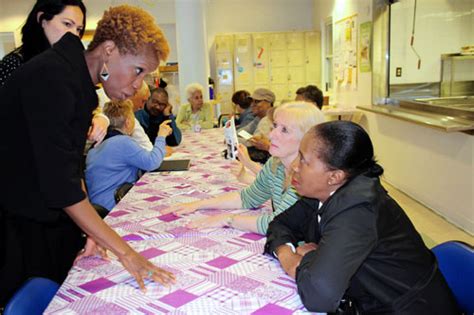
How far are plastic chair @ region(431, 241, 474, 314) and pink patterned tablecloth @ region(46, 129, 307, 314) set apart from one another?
0.52 meters

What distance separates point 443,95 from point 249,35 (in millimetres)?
4503

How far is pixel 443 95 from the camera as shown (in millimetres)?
5094

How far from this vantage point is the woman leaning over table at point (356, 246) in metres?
1.03

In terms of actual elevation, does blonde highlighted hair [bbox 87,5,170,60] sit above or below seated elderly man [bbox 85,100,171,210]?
above

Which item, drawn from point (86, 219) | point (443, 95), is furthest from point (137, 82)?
point (443, 95)

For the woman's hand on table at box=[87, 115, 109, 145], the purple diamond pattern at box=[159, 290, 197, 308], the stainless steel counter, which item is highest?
the woman's hand on table at box=[87, 115, 109, 145]

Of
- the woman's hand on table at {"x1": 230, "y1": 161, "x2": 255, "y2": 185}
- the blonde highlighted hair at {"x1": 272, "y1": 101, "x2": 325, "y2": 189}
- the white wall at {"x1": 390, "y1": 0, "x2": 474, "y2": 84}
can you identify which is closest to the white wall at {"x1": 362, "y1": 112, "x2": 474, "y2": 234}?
the white wall at {"x1": 390, "y1": 0, "x2": 474, "y2": 84}

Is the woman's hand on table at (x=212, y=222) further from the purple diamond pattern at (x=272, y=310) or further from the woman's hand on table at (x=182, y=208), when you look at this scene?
the purple diamond pattern at (x=272, y=310)

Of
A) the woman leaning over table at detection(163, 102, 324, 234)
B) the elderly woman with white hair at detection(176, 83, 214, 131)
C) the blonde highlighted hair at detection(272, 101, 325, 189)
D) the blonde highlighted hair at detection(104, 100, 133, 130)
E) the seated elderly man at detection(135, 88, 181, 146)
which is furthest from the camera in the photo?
the elderly woman with white hair at detection(176, 83, 214, 131)

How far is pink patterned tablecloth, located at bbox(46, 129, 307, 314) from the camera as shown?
1.07 meters

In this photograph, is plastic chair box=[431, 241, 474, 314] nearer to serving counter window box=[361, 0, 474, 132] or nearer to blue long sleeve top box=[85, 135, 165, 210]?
blue long sleeve top box=[85, 135, 165, 210]

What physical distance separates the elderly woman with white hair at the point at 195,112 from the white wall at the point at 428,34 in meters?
2.31

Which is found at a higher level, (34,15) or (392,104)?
(34,15)

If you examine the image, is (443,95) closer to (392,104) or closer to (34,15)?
(392,104)
